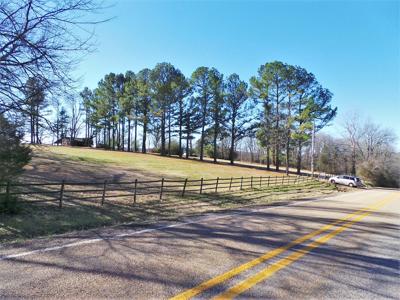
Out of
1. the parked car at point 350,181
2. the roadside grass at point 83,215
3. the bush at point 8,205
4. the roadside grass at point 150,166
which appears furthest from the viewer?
the parked car at point 350,181

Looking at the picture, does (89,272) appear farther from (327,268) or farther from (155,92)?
(155,92)

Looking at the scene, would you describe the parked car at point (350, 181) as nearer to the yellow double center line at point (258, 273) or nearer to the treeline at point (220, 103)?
the treeline at point (220, 103)

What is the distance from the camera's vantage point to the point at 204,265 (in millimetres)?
4766

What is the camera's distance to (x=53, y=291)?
3635 millimetres

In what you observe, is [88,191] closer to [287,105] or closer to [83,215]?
[83,215]

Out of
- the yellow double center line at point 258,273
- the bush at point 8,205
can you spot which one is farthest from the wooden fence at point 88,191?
the yellow double center line at point 258,273

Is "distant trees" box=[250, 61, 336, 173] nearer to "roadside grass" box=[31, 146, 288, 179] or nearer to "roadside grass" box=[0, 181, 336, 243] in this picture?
"roadside grass" box=[31, 146, 288, 179]

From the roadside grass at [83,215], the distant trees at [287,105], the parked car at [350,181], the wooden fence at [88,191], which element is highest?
the distant trees at [287,105]

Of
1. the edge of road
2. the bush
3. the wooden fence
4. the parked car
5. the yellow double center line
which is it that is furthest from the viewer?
the parked car

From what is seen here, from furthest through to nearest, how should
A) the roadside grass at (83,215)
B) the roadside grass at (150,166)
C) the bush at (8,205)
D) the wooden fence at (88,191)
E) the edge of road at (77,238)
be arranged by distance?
the roadside grass at (150,166) < the wooden fence at (88,191) < the bush at (8,205) < the roadside grass at (83,215) < the edge of road at (77,238)

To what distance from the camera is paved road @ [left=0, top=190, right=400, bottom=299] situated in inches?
150

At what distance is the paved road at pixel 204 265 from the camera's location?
12.5ft

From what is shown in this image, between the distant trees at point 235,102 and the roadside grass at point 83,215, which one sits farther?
the distant trees at point 235,102

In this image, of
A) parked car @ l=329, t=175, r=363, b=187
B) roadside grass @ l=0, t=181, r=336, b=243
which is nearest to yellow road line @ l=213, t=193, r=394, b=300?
roadside grass @ l=0, t=181, r=336, b=243
